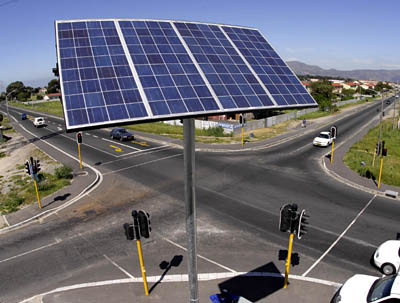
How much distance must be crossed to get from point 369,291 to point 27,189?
19172mm

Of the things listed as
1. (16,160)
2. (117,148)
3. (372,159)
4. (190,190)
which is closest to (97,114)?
(190,190)

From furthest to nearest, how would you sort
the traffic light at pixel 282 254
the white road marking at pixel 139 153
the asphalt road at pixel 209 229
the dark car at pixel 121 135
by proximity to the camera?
the dark car at pixel 121 135 < the white road marking at pixel 139 153 < the traffic light at pixel 282 254 < the asphalt road at pixel 209 229

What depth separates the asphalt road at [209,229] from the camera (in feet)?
34.7

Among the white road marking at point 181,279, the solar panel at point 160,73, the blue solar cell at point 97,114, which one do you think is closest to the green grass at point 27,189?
the white road marking at point 181,279

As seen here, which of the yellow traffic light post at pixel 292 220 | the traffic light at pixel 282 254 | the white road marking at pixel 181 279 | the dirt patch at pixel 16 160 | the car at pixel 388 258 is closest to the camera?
the yellow traffic light post at pixel 292 220

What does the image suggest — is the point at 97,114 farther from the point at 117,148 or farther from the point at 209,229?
the point at 117,148

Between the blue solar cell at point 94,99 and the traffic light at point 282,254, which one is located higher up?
the blue solar cell at point 94,99

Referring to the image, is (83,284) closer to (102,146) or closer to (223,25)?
(223,25)

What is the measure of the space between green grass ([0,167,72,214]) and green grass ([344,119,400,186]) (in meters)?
20.8

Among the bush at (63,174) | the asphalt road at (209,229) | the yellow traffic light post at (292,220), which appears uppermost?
the yellow traffic light post at (292,220)

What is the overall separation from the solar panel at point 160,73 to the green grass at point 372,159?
15.2 metres

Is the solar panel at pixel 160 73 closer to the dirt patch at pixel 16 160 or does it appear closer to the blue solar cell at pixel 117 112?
the blue solar cell at pixel 117 112

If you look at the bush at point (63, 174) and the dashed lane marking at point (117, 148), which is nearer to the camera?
the bush at point (63, 174)

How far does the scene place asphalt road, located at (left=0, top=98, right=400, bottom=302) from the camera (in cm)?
1059
